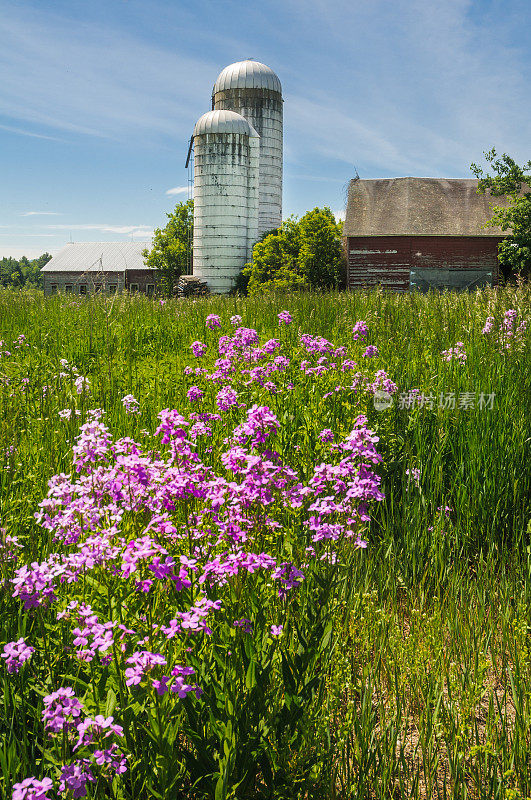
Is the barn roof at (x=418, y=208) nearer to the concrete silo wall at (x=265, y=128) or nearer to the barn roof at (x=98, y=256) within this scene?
the concrete silo wall at (x=265, y=128)

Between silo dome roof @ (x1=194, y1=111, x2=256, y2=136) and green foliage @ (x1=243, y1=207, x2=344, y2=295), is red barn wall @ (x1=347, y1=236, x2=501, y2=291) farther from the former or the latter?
silo dome roof @ (x1=194, y1=111, x2=256, y2=136)

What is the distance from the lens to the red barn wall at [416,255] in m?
28.9

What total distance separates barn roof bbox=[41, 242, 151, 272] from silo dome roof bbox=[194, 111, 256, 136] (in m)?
24.5

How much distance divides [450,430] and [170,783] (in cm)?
326

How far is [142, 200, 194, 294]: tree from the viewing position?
4756cm

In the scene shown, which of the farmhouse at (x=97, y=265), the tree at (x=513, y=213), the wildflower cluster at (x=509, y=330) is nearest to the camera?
the wildflower cluster at (x=509, y=330)

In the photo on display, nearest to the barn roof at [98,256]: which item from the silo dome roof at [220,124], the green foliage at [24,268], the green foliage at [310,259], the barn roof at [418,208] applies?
the silo dome roof at [220,124]

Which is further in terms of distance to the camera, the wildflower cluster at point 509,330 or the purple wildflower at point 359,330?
the purple wildflower at point 359,330

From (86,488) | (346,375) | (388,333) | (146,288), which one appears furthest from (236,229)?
(86,488)

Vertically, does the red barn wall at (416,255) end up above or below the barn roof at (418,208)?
below

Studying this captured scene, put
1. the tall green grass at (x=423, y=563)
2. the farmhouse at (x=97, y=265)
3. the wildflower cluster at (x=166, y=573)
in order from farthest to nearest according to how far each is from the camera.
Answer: the farmhouse at (x=97, y=265) → the tall green grass at (x=423, y=563) → the wildflower cluster at (x=166, y=573)

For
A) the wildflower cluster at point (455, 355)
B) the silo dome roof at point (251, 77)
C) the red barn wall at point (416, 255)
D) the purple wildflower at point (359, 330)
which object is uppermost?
the silo dome roof at point (251, 77)

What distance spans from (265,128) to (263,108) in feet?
4.25

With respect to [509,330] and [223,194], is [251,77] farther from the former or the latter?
[509,330]
